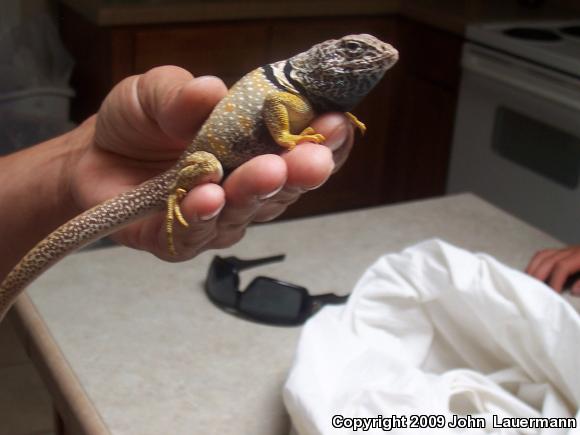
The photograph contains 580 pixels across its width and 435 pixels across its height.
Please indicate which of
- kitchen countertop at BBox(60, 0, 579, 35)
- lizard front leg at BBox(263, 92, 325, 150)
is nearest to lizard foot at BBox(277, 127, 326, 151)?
lizard front leg at BBox(263, 92, 325, 150)

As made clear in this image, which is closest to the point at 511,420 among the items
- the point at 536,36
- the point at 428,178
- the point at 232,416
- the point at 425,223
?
the point at 232,416

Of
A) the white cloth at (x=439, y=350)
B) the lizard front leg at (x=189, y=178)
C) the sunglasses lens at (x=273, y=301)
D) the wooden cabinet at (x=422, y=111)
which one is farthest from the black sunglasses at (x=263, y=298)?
the wooden cabinet at (x=422, y=111)

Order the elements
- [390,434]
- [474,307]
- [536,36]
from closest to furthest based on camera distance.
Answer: [390,434]
[474,307]
[536,36]

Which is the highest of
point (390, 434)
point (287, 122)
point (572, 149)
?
point (287, 122)

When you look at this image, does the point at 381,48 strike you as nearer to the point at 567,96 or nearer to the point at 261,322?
the point at 261,322

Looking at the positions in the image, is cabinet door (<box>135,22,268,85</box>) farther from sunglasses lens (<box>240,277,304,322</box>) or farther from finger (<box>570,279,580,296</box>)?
finger (<box>570,279,580,296</box>)

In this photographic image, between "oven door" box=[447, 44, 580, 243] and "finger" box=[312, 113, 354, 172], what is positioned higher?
"finger" box=[312, 113, 354, 172]

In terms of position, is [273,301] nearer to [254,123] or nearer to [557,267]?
[254,123]
